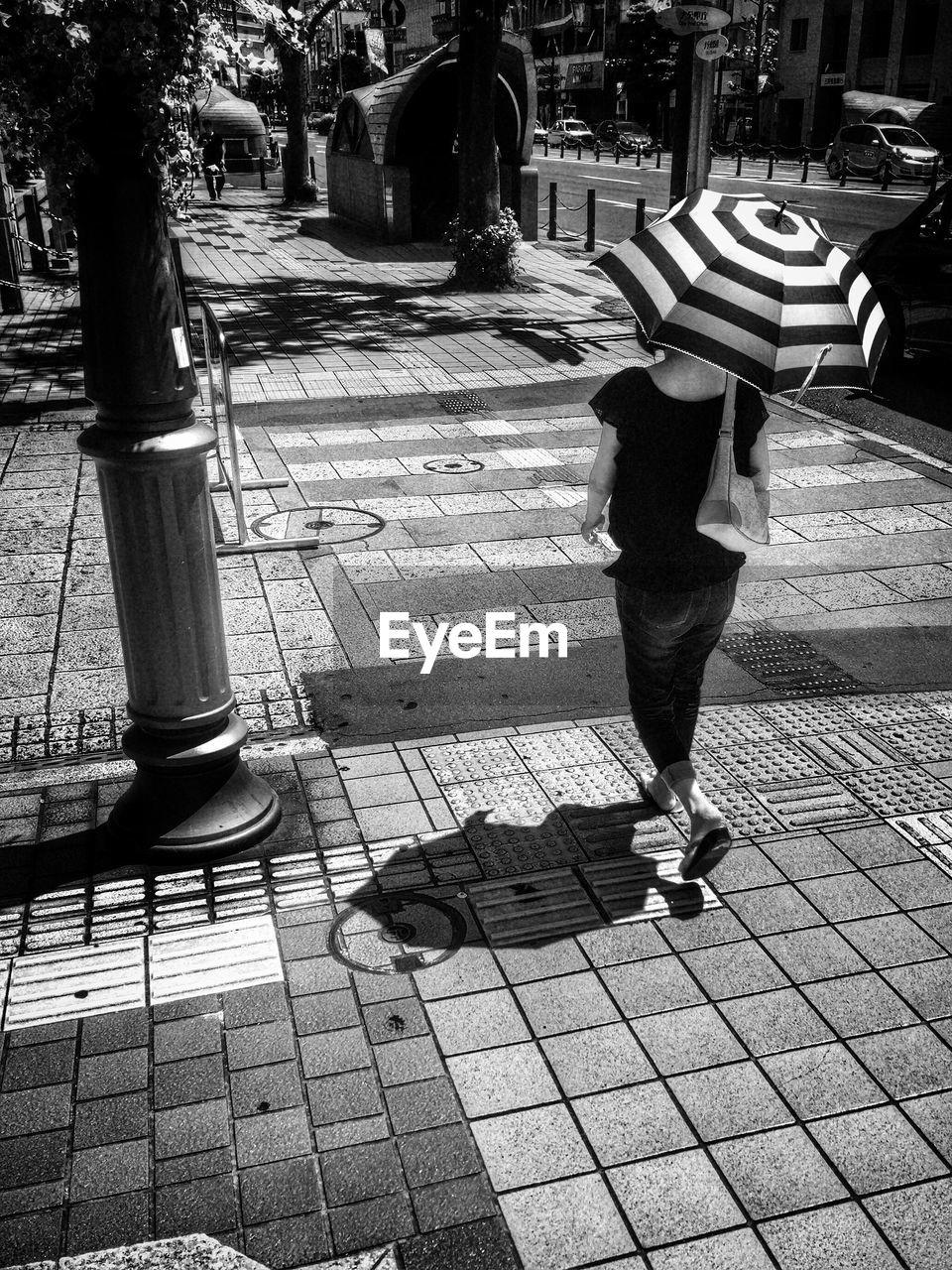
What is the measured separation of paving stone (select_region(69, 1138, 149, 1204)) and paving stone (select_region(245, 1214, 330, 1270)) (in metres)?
0.32

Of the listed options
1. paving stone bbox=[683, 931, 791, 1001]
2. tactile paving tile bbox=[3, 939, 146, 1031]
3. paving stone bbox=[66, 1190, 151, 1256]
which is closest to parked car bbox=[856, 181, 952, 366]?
paving stone bbox=[683, 931, 791, 1001]

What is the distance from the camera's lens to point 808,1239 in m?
2.59

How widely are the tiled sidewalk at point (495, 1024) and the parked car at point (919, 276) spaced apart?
8248 millimetres

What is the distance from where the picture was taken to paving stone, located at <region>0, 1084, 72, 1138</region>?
9.43 ft

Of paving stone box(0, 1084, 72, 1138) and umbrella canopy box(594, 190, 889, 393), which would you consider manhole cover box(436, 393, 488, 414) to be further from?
paving stone box(0, 1084, 72, 1138)

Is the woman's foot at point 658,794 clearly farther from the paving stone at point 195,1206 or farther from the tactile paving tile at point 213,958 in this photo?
the paving stone at point 195,1206

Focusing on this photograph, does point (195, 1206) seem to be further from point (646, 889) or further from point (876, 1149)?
point (646, 889)

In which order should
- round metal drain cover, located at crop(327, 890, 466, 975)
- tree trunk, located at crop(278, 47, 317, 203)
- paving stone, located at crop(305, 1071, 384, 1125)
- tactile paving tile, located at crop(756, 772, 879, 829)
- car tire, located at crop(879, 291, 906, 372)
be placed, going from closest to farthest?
paving stone, located at crop(305, 1071, 384, 1125) → round metal drain cover, located at crop(327, 890, 466, 975) → tactile paving tile, located at crop(756, 772, 879, 829) → car tire, located at crop(879, 291, 906, 372) → tree trunk, located at crop(278, 47, 317, 203)

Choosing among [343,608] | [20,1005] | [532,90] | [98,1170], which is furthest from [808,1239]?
[532,90]

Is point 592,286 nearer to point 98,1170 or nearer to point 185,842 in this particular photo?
point 185,842

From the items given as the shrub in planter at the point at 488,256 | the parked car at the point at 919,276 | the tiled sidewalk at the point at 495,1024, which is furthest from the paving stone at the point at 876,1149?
the shrub in planter at the point at 488,256

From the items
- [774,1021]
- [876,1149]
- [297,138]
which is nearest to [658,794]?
[774,1021]

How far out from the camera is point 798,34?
196 feet

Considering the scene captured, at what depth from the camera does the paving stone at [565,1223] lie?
2545mm
